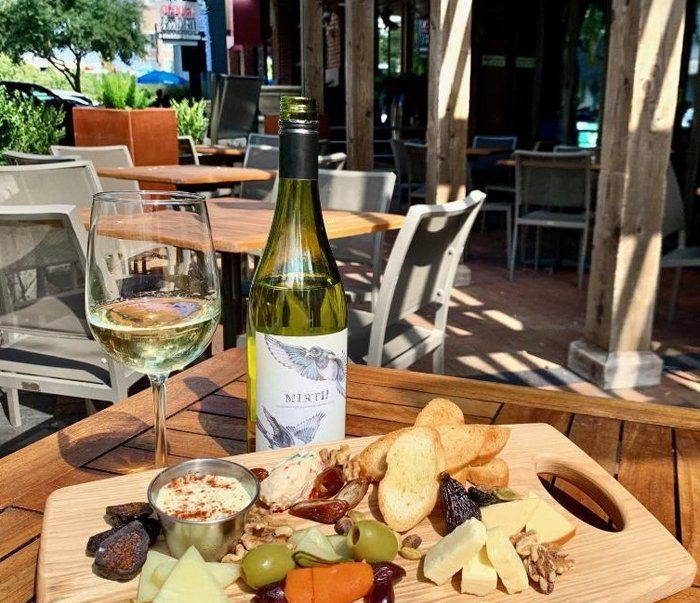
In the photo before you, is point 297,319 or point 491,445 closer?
point 491,445

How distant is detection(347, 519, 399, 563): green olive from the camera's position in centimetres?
66

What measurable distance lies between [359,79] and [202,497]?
5.87 meters

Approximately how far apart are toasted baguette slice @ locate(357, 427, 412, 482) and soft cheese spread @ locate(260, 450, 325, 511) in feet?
0.19

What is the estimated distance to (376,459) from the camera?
2.69ft

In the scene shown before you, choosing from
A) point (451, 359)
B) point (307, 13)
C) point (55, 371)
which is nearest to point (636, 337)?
point (451, 359)

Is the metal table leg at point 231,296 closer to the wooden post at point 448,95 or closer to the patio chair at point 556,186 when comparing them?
the wooden post at point 448,95

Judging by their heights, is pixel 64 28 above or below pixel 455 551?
above

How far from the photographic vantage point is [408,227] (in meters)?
2.05

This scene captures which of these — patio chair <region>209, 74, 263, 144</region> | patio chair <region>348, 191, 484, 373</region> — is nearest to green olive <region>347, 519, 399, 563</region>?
patio chair <region>348, 191, 484, 373</region>

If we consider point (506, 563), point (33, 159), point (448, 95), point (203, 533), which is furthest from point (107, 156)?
point (506, 563)

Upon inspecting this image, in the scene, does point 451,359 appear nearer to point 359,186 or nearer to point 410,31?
point 359,186

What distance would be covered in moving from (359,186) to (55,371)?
1.81 meters

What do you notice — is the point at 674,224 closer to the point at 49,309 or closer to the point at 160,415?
the point at 49,309

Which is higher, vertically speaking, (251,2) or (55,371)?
(251,2)
